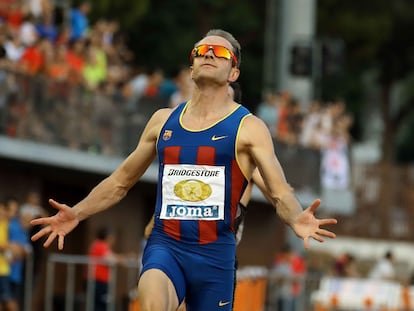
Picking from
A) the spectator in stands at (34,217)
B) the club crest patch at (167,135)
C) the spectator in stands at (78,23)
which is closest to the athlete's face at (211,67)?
the club crest patch at (167,135)

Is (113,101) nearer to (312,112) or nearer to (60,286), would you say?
(60,286)

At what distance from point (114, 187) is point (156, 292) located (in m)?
1.06

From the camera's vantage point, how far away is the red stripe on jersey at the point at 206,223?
35.4ft

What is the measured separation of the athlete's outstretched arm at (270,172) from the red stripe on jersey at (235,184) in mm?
70

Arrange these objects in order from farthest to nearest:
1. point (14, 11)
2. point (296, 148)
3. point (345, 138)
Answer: point (345, 138) → point (296, 148) → point (14, 11)

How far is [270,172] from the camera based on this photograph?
10.7 meters

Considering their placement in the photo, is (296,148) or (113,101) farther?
(296,148)

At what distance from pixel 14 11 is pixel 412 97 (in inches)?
1352

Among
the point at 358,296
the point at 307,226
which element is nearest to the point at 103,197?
the point at 307,226

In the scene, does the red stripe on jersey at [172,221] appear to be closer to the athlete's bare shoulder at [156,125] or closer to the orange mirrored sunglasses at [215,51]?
the athlete's bare shoulder at [156,125]

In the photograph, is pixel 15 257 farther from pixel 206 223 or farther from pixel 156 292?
pixel 156 292

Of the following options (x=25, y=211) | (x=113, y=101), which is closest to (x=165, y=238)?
A: (x=25, y=211)

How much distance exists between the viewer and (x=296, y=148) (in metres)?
28.8

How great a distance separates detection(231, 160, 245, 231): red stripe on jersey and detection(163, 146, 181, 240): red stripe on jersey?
41cm
